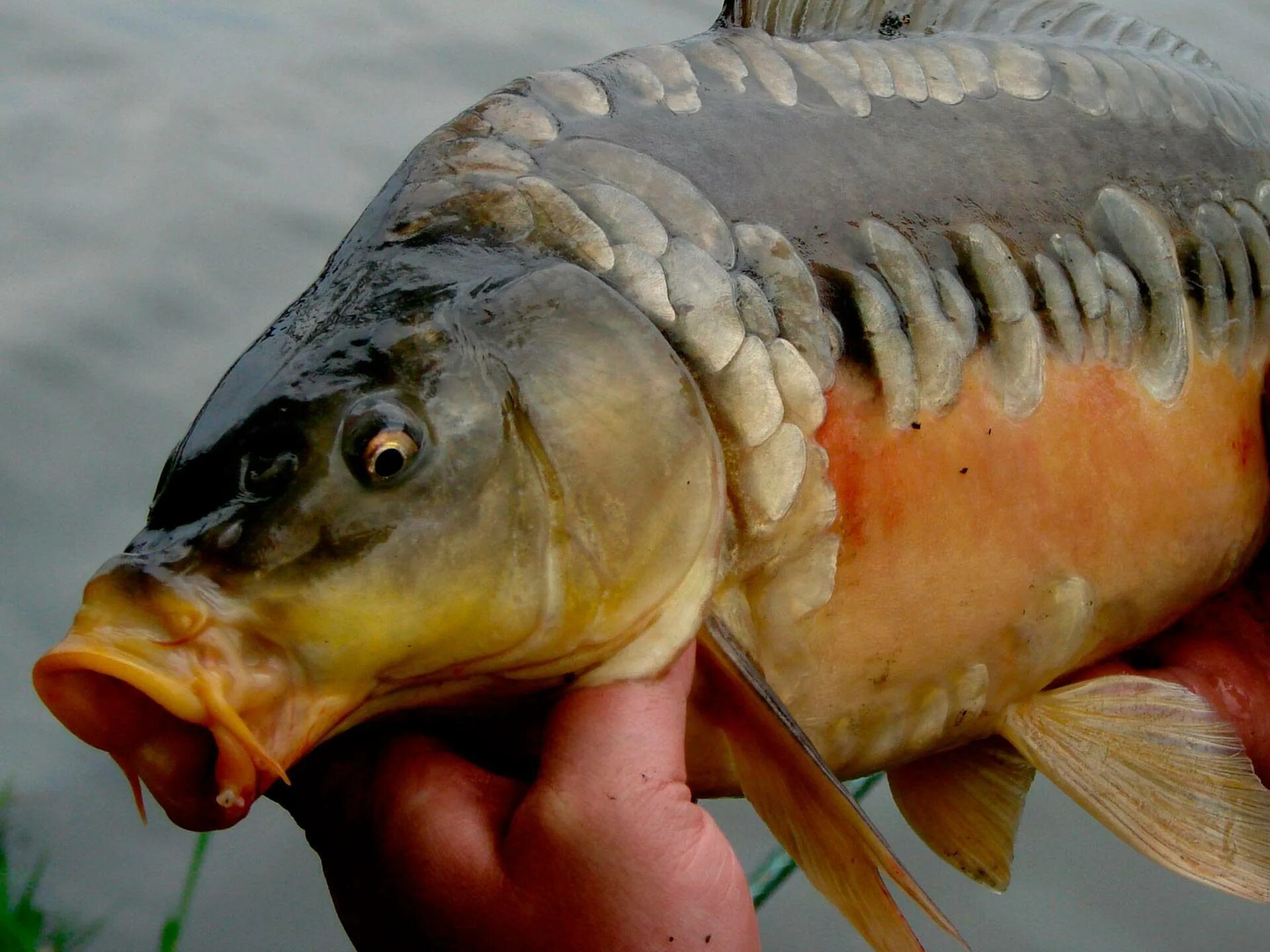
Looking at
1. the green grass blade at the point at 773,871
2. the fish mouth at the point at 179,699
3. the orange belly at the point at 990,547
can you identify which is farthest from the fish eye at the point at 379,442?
the green grass blade at the point at 773,871

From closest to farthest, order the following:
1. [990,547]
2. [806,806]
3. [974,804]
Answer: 1. [806,806]
2. [990,547]
3. [974,804]

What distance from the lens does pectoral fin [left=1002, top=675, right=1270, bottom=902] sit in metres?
1.44

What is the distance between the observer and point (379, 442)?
3.24 ft

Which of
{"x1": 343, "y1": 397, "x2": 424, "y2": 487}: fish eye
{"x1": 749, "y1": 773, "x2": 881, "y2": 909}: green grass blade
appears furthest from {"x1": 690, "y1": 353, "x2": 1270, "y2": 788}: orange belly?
{"x1": 749, "y1": 773, "x2": 881, "y2": 909}: green grass blade

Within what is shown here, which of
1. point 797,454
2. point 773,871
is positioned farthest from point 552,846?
point 773,871

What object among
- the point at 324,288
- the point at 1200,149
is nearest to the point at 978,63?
the point at 1200,149

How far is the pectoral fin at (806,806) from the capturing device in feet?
3.56

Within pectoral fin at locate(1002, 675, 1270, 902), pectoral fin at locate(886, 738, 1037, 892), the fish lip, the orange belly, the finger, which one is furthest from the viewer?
pectoral fin at locate(886, 738, 1037, 892)

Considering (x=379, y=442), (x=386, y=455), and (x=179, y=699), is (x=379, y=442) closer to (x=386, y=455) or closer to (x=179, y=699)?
(x=386, y=455)

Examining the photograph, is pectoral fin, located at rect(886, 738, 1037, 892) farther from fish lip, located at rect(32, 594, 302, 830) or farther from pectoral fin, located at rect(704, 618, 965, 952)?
fish lip, located at rect(32, 594, 302, 830)

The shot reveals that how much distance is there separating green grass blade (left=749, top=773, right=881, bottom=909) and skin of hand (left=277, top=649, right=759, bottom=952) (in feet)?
2.95

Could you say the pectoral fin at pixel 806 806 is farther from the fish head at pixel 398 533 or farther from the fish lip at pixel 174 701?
the fish lip at pixel 174 701

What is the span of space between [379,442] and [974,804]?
90 centimetres

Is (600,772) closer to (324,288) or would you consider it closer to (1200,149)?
(324,288)
